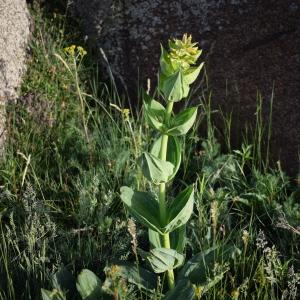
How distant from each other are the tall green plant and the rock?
1.36 m

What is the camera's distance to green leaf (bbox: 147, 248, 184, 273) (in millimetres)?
2336

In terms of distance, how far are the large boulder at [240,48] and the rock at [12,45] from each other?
67 cm

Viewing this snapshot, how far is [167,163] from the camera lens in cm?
234

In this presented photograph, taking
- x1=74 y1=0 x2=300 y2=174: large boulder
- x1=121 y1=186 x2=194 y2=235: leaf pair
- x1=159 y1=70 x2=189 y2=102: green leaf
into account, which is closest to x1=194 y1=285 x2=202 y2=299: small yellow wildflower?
x1=121 y1=186 x2=194 y2=235: leaf pair

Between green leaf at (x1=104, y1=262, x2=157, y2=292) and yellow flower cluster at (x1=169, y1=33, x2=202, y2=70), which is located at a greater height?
yellow flower cluster at (x1=169, y1=33, x2=202, y2=70)

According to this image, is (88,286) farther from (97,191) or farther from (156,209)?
(97,191)

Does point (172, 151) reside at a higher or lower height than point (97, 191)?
higher

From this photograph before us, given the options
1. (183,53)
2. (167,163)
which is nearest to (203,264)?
(167,163)

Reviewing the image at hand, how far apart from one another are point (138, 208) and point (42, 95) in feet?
4.74

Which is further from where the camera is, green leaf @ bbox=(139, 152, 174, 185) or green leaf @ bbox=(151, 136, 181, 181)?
green leaf @ bbox=(151, 136, 181, 181)

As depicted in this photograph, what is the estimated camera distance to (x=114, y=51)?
394 centimetres

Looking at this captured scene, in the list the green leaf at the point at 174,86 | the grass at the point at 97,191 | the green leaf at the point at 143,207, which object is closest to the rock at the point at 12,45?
the grass at the point at 97,191

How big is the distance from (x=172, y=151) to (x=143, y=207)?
0.84 feet

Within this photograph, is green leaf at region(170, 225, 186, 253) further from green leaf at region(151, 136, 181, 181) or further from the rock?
the rock
